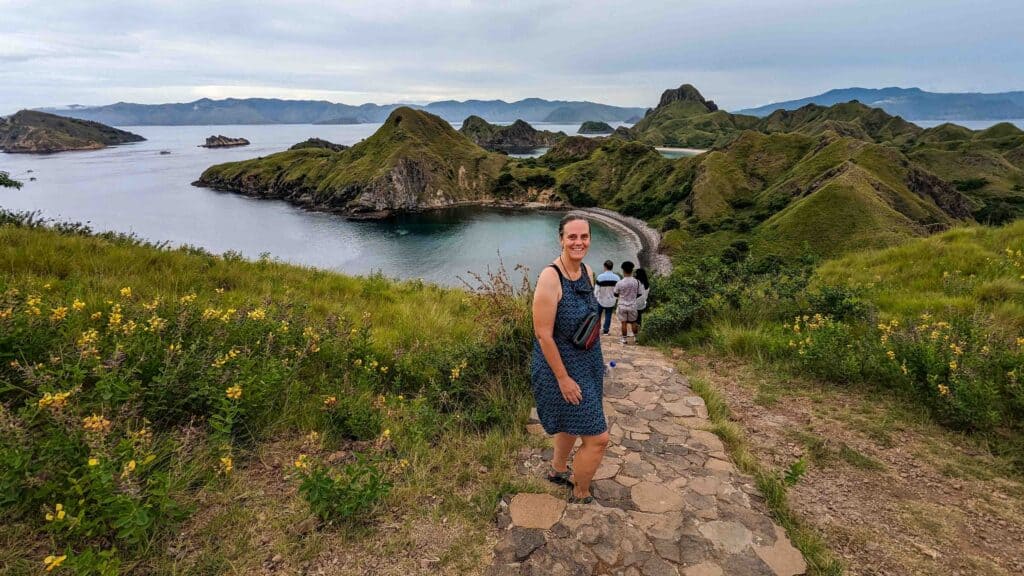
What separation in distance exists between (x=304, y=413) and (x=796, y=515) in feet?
15.7

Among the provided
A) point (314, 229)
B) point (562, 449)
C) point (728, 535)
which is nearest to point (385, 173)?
point (314, 229)

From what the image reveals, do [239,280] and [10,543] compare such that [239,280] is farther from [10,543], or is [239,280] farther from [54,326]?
[10,543]

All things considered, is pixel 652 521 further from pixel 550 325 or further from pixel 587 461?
pixel 550 325

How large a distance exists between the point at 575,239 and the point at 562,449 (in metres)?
1.98

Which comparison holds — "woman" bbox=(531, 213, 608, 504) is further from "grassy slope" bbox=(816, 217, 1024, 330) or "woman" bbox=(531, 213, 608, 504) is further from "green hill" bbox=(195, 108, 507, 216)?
"green hill" bbox=(195, 108, 507, 216)

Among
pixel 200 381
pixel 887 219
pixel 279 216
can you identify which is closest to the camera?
pixel 200 381

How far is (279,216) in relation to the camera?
95562 millimetres

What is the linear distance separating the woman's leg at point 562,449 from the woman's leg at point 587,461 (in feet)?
0.64

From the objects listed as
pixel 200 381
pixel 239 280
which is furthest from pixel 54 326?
pixel 239 280

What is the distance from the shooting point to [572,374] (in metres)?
3.63

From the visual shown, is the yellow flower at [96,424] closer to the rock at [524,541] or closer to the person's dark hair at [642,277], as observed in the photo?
the rock at [524,541]

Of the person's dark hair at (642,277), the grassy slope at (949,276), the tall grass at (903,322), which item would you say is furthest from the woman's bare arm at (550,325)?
the person's dark hair at (642,277)

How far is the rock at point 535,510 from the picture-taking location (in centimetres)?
365

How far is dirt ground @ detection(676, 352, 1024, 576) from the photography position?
350 cm
